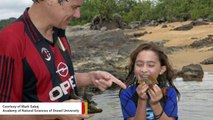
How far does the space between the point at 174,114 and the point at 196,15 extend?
48593 mm

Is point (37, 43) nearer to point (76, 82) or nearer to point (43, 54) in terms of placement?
point (43, 54)

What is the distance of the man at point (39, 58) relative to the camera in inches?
102

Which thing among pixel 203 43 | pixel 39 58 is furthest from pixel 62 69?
pixel 203 43

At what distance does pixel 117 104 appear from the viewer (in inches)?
411

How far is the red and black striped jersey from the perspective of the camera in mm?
2590

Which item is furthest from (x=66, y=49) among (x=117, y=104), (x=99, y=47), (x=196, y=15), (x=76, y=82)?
(x=196, y=15)

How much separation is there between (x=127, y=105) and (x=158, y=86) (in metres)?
0.44

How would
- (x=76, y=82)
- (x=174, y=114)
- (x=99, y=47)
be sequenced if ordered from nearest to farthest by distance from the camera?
(x=76, y=82) < (x=174, y=114) < (x=99, y=47)

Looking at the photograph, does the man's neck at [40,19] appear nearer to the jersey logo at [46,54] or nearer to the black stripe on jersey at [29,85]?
the jersey logo at [46,54]

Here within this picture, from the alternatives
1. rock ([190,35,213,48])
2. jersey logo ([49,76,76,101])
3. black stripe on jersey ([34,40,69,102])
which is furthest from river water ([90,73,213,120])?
rock ([190,35,213,48])

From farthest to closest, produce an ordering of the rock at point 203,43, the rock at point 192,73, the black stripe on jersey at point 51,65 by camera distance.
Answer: the rock at point 203,43, the rock at point 192,73, the black stripe on jersey at point 51,65

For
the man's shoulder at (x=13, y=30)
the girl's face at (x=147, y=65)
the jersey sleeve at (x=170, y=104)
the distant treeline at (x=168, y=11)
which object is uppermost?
the man's shoulder at (x=13, y=30)

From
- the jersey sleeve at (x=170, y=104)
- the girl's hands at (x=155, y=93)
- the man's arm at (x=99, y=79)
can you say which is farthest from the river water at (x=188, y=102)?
the man's arm at (x=99, y=79)

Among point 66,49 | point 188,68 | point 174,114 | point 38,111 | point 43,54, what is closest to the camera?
point 38,111
